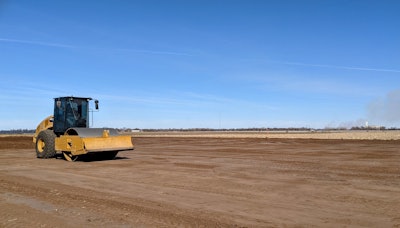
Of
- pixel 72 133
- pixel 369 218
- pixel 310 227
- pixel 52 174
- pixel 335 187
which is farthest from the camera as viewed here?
pixel 72 133

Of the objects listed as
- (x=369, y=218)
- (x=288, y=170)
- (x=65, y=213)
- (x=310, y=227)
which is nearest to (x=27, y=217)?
(x=65, y=213)

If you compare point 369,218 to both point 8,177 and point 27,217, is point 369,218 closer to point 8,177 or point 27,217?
point 27,217

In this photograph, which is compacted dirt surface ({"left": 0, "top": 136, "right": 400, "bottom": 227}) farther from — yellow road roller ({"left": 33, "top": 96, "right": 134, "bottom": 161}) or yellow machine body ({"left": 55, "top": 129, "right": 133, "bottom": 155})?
yellow road roller ({"left": 33, "top": 96, "right": 134, "bottom": 161})

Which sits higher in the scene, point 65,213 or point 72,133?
point 72,133

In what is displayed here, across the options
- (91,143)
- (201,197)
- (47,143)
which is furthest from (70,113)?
(201,197)

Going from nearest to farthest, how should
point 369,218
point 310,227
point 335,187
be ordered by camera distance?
point 310,227 → point 369,218 → point 335,187

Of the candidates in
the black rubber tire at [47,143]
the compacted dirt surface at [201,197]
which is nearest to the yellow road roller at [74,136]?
the black rubber tire at [47,143]

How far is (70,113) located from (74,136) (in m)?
2.08

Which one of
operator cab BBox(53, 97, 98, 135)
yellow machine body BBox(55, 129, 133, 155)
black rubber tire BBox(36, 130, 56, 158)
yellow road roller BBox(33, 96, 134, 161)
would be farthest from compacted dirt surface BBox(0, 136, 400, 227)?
black rubber tire BBox(36, 130, 56, 158)

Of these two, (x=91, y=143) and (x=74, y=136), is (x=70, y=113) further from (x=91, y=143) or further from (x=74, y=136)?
(x=91, y=143)

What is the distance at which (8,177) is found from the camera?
1334 cm

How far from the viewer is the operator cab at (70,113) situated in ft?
65.7

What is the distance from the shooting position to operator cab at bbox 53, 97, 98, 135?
20.0 m

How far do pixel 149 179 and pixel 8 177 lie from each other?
4.78m
